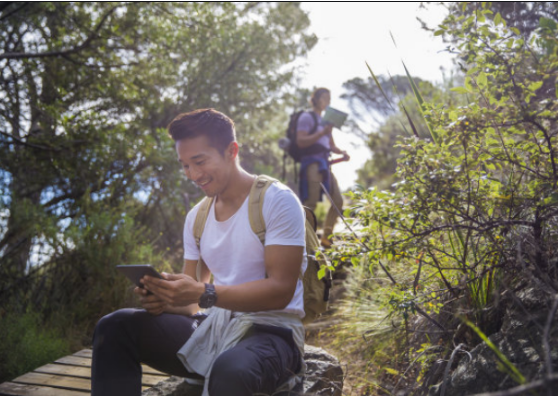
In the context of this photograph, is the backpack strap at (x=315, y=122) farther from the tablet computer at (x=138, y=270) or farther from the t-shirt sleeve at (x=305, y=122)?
the tablet computer at (x=138, y=270)

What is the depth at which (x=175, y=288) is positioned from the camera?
2.10m

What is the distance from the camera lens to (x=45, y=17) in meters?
8.00

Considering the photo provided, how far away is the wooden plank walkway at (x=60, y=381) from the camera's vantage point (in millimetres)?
2992

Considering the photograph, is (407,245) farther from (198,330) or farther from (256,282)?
(198,330)

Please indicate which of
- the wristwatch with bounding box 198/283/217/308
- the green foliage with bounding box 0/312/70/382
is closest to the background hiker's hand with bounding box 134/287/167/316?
the wristwatch with bounding box 198/283/217/308

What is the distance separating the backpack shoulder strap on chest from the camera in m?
2.33

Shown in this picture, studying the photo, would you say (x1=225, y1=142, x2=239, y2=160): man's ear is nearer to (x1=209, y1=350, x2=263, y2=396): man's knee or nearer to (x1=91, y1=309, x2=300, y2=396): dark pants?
(x1=91, y1=309, x2=300, y2=396): dark pants

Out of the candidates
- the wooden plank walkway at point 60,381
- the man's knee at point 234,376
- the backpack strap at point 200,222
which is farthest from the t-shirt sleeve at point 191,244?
the wooden plank walkway at point 60,381

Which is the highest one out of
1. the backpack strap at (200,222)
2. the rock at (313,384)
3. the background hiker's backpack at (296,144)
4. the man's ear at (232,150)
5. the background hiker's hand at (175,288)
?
the background hiker's backpack at (296,144)

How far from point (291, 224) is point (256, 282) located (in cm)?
29

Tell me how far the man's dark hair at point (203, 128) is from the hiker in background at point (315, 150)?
3.57 meters

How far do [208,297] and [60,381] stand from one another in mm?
1609

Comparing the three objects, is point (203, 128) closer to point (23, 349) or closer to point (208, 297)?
point (208, 297)

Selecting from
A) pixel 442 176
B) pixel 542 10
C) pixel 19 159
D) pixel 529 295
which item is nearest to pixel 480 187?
pixel 442 176
